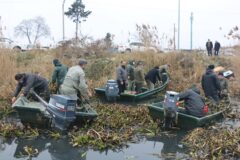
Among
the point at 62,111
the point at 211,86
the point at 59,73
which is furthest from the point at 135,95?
the point at 62,111

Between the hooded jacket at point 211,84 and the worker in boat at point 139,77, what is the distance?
345 centimetres

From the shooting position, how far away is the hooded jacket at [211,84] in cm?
1500

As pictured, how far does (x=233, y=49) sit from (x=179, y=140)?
14821 mm

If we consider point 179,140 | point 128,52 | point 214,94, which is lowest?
point 179,140

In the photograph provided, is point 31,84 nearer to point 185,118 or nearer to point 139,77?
point 185,118

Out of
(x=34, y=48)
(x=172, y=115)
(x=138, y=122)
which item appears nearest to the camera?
(x=172, y=115)

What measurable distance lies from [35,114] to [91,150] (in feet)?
6.98

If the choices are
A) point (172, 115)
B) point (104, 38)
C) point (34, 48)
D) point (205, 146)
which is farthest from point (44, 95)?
point (104, 38)

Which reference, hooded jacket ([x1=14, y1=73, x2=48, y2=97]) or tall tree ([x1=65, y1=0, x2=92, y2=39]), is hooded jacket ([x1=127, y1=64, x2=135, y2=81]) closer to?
hooded jacket ([x1=14, y1=73, x2=48, y2=97])

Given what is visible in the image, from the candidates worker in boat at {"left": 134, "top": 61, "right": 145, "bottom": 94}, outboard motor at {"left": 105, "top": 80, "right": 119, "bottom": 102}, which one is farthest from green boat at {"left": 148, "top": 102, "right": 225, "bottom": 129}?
worker in boat at {"left": 134, "top": 61, "right": 145, "bottom": 94}

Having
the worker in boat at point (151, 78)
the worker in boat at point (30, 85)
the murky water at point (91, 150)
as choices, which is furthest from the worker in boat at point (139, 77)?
the murky water at point (91, 150)

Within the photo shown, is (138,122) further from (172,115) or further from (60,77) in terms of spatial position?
(60,77)

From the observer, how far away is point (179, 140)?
37.3 ft

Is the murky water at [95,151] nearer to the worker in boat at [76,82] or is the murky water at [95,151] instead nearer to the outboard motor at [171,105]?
the outboard motor at [171,105]
